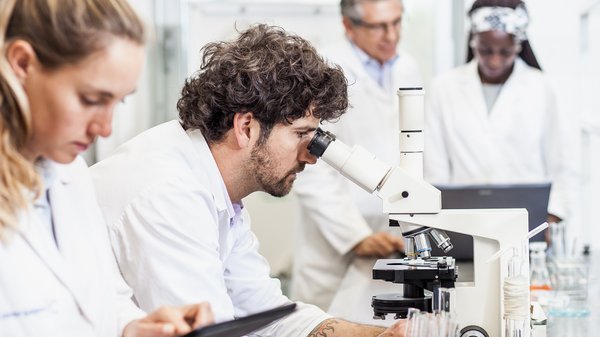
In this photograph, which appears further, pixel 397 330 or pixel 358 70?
pixel 358 70

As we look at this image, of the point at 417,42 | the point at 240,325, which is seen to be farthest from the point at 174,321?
the point at 417,42

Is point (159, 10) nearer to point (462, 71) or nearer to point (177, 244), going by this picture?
point (462, 71)

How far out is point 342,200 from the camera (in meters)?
3.83

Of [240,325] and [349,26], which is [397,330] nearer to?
[240,325]

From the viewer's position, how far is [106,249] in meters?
1.63

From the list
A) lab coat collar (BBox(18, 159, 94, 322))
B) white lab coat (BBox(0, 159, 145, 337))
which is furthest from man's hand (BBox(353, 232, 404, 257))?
lab coat collar (BBox(18, 159, 94, 322))

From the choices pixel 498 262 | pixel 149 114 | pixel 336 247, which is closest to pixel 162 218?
pixel 498 262

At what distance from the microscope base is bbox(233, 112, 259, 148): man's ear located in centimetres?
44

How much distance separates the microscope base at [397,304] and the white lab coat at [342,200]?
181 centimetres

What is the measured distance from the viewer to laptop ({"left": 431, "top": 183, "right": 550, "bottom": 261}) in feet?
9.53

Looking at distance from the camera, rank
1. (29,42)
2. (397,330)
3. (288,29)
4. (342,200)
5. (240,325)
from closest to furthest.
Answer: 1. (29,42)
2. (240,325)
3. (397,330)
4. (342,200)
5. (288,29)

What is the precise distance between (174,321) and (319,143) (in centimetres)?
59

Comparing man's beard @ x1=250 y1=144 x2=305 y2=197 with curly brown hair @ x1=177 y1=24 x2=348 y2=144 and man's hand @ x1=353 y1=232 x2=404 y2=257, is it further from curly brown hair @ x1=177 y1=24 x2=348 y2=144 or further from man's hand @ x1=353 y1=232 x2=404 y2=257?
Answer: man's hand @ x1=353 y1=232 x2=404 y2=257

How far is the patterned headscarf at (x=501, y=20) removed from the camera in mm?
3883
